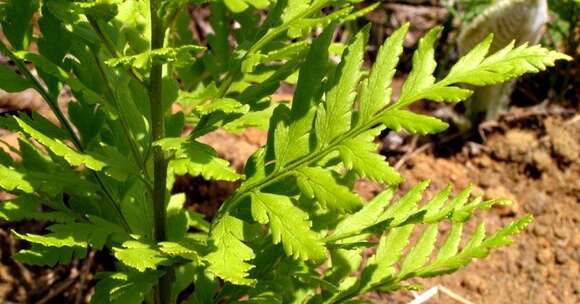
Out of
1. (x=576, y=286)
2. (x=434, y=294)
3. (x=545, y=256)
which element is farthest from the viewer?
(x=545, y=256)

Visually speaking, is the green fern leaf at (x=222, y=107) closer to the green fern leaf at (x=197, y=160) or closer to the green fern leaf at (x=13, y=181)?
the green fern leaf at (x=197, y=160)

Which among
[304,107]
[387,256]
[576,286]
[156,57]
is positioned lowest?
[576,286]

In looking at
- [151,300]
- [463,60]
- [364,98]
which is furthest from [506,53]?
[151,300]

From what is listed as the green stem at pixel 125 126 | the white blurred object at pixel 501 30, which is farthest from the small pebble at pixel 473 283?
the green stem at pixel 125 126

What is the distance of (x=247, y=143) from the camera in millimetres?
3037

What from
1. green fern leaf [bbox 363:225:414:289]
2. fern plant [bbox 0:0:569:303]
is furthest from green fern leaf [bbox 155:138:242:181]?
green fern leaf [bbox 363:225:414:289]

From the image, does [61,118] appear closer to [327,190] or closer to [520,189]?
[327,190]

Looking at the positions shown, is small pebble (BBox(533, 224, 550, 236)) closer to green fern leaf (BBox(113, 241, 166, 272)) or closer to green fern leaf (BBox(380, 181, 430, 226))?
green fern leaf (BBox(380, 181, 430, 226))

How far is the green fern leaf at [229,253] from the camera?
144 cm

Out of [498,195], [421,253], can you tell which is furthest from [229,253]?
[498,195]

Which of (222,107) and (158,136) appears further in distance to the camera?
(158,136)

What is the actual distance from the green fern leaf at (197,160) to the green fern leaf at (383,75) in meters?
0.29

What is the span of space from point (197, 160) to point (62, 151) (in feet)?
0.84

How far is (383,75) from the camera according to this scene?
145 centimetres
